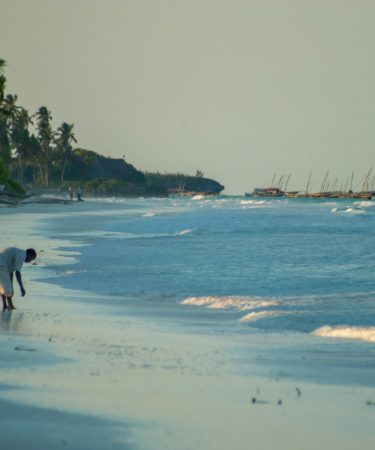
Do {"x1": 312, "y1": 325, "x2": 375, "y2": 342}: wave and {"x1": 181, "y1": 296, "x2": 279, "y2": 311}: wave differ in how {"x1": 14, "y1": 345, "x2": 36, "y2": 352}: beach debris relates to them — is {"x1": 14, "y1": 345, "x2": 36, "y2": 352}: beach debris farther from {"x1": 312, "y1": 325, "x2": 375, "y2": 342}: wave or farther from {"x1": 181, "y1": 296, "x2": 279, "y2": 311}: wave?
{"x1": 181, "y1": 296, "x2": 279, "y2": 311}: wave

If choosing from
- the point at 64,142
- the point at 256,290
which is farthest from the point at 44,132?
the point at 256,290

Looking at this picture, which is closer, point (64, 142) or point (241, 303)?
point (241, 303)

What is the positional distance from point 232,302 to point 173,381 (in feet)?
24.7

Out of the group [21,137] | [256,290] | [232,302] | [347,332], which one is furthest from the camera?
[21,137]

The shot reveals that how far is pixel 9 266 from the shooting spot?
14266 millimetres

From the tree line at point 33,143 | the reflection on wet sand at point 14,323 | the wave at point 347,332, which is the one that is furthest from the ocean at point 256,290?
the tree line at point 33,143

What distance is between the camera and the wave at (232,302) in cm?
1550

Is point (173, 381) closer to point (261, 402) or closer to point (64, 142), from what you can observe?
point (261, 402)

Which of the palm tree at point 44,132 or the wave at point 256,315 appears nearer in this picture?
the wave at point 256,315

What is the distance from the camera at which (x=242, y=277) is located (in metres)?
21.1

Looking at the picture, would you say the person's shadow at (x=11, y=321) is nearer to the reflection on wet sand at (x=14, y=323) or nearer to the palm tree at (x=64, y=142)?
the reflection on wet sand at (x=14, y=323)

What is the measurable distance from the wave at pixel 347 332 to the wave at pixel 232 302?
262cm

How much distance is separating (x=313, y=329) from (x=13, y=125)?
12402cm

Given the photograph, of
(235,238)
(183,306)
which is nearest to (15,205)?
(235,238)
